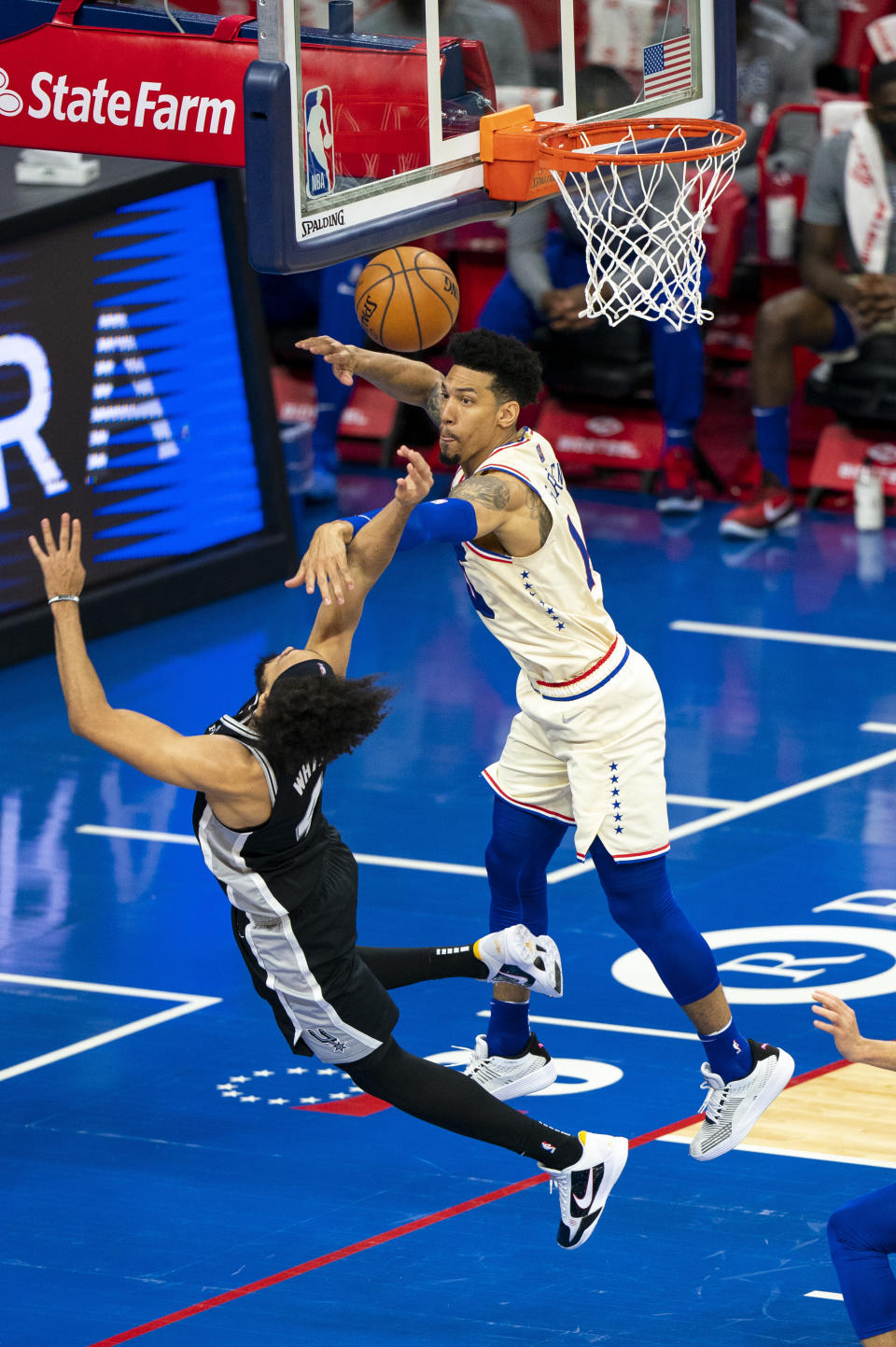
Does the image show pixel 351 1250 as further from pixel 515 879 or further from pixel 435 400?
pixel 435 400

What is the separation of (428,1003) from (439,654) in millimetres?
4620

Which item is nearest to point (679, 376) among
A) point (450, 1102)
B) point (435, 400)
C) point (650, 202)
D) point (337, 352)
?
point (650, 202)

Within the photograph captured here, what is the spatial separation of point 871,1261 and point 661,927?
1.55 m

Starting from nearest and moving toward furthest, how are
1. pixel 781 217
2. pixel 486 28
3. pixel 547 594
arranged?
pixel 547 594 < pixel 486 28 < pixel 781 217

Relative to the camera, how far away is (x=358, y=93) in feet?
26.9

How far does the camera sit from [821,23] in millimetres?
18609

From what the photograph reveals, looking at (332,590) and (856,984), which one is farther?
(856,984)

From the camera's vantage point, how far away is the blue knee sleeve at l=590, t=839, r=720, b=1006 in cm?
762

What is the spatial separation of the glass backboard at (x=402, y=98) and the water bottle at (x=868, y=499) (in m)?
5.24

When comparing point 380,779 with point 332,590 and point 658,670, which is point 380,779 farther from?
point 332,590

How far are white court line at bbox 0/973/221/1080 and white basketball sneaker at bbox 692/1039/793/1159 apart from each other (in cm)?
237

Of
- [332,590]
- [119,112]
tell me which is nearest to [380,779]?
[119,112]

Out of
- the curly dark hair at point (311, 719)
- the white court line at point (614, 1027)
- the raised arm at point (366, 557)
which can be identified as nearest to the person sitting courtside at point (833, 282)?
the white court line at point (614, 1027)

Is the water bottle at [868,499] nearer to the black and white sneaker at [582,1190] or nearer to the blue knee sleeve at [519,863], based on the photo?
the blue knee sleeve at [519,863]
